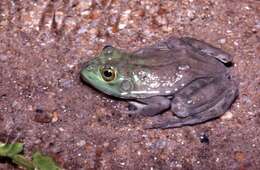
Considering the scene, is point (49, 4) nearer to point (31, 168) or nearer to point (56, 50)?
point (56, 50)

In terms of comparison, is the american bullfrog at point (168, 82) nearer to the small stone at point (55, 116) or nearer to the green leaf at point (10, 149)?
the small stone at point (55, 116)

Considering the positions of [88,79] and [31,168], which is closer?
[31,168]

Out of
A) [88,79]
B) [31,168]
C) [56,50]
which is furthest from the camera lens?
[56,50]

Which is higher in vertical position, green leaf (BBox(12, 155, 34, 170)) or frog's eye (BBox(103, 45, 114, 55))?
frog's eye (BBox(103, 45, 114, 55))

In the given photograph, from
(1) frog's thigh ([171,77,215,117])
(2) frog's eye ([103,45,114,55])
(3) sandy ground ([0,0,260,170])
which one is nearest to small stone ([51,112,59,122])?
(3) sandy ground ([0,0,260,170])

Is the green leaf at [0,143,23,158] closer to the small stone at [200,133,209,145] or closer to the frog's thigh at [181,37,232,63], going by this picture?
the small stone at [200,133,209,145]

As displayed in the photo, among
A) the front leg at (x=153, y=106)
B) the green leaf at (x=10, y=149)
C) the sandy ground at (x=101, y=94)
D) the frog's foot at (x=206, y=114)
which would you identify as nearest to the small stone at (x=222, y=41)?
the sandy ground at (x=101, y=94)

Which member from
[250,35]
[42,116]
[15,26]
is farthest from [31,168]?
[250,35]
